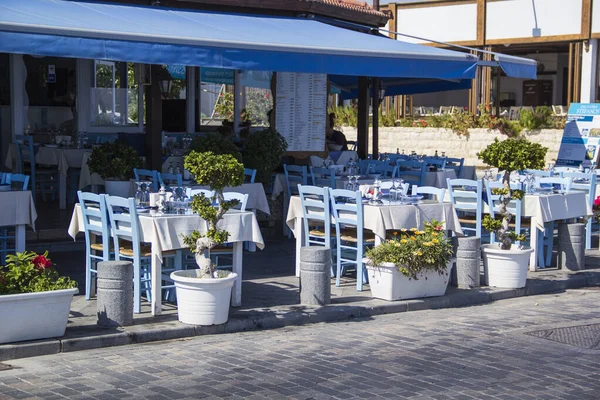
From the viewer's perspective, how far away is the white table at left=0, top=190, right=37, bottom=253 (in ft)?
31.7

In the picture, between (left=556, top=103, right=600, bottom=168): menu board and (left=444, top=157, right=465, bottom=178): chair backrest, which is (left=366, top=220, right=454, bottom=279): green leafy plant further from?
(left=556, top=103, right=600, bottom=168): menu board

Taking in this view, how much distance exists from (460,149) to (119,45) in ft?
66.8

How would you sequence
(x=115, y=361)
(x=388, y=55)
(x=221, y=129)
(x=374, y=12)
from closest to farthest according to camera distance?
1. (x=115, y=361)
2. (x=388, y=55)
3. (x=221, y=129)
4. (x=374, y=12)

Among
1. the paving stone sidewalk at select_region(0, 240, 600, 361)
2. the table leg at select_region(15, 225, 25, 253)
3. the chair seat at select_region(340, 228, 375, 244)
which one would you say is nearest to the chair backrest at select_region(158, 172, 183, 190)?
the paving stone sidewalk at select_region(0, 240, 600, 361)

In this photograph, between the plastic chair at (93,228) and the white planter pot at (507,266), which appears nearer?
the plastic chair at (93,228)

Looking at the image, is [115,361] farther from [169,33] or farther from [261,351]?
[169,33]

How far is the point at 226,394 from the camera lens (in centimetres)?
Result: 649

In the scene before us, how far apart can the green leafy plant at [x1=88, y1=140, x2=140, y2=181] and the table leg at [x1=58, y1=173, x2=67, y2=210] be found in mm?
1976

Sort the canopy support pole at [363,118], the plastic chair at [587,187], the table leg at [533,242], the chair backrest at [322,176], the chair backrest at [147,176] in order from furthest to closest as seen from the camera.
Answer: the canopy support pole at [363,118]
the plastic chair at [587,187]
the chair backrest at [322,176]
the chair backrest at [147,176]
the table leg at [533,242]

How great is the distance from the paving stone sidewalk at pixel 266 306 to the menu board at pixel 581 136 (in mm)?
8321

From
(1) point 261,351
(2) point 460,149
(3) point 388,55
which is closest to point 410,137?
(2) point 460,149

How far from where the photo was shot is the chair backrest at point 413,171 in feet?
52.5

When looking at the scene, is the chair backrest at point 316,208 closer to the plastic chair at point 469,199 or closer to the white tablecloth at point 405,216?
the white tablecloth at point 405,216

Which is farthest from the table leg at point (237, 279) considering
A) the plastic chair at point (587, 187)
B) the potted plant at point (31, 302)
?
the plastic chair at point (587, 187)
